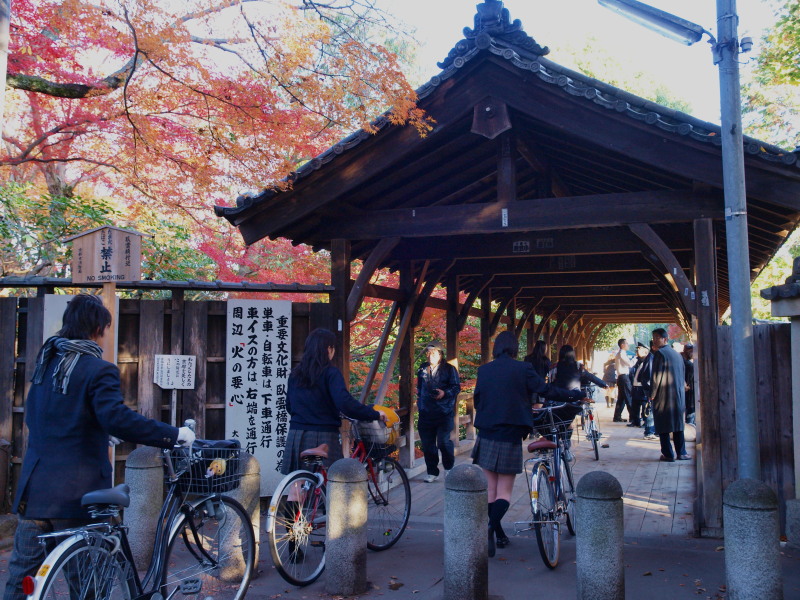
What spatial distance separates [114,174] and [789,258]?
2141cm

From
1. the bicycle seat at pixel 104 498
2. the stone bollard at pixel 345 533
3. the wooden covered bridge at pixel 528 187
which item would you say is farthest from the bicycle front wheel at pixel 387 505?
the bicycle seat at pixel 104 498

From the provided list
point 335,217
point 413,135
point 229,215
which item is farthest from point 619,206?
point 229,215

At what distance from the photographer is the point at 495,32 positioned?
284 inches

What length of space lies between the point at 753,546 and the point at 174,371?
5.44 m

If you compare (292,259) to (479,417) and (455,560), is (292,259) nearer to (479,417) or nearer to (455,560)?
(479,417)

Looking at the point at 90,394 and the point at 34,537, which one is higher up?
the point at 90,394

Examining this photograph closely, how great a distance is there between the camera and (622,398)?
56.8 ft

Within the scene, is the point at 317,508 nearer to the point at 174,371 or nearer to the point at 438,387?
the point at 174,371

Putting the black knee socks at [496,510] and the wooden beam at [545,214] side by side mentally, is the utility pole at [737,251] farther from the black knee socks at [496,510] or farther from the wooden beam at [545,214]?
the black knee socks at [496,510]

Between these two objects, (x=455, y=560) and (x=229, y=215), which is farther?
(x=229, y=215)

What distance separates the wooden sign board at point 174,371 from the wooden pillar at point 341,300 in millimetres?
1541

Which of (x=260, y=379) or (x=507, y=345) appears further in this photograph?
(x=260, y=379)

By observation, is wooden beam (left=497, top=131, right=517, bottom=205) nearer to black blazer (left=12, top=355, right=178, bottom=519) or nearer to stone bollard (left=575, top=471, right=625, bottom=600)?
→ stone bollard (left=575, top=471, right=625, bottom=600)

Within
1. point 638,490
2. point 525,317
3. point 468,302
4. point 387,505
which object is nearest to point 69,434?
point 387,505
